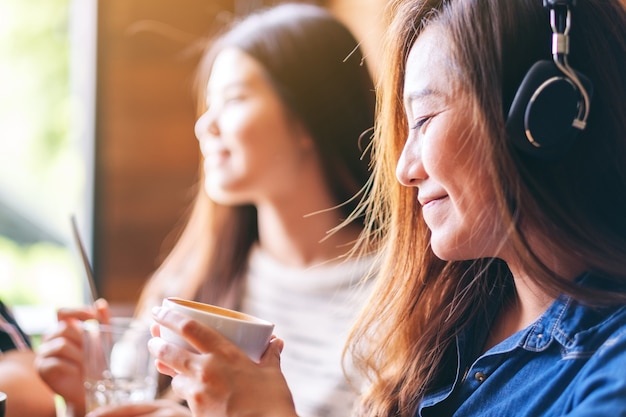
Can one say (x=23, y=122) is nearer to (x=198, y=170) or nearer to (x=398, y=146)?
(x=198, y=170)

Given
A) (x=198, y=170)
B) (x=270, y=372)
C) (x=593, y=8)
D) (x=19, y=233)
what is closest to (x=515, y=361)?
(x=270, y=372)

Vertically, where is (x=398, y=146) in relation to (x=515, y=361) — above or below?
above

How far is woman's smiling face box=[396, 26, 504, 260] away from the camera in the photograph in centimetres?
83

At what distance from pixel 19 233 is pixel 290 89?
1472 mm

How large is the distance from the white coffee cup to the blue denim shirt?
8.6 inches

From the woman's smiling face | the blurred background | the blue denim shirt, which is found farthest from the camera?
the blurred background

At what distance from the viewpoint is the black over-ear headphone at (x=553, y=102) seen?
0.76m

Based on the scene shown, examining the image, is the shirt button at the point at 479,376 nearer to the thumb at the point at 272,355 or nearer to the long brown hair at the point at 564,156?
the long brown hair at the point at 564,156

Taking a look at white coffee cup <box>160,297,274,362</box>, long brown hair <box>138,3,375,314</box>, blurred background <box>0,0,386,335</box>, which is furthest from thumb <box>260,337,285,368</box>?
blurred background <box>0,0,386,335</box>

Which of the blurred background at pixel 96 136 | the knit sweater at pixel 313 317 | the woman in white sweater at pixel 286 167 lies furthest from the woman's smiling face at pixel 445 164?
the blurred background at pixel 96 136

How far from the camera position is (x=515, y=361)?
2.80 ft

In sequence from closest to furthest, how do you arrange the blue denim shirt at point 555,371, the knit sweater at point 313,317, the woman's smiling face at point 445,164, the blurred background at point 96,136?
the blue denim shirt at point 555,371
the woman's smiling face at point 445,164
the knit sweater at point 313,317
the blurred background at point 96,136

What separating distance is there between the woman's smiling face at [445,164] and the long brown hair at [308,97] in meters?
0.71

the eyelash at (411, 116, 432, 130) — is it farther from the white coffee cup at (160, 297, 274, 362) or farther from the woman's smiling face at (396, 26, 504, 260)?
the white coffee cup at (160, 297, 274, 362)
